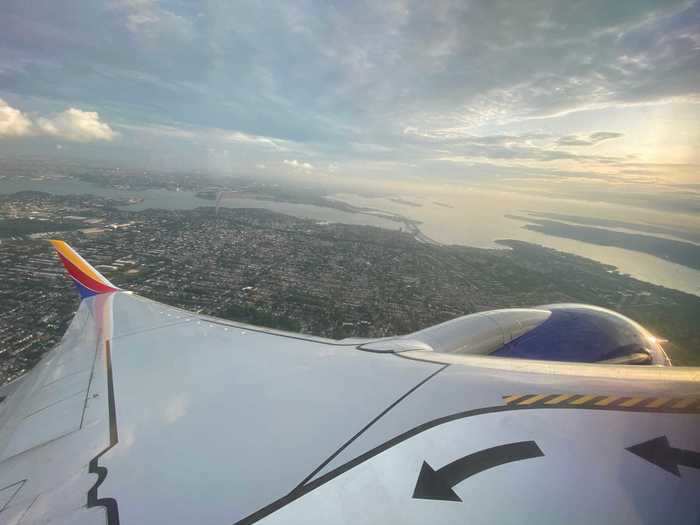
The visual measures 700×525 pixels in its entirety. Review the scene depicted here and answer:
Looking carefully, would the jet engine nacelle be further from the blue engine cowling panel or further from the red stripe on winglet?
the red stripe on winglet

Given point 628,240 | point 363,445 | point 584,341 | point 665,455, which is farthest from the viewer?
point 628,240


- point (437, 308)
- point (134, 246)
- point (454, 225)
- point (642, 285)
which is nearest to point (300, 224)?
point (134, 246)

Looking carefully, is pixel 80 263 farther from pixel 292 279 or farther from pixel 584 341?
pixel 292 279

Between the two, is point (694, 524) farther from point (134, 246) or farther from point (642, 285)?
point (134, 246)

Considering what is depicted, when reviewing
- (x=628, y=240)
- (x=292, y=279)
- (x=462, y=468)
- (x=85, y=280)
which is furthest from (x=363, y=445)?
(x=628, y=240)

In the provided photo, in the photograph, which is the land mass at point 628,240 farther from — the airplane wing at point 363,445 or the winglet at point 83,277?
the winglet at point 83,277

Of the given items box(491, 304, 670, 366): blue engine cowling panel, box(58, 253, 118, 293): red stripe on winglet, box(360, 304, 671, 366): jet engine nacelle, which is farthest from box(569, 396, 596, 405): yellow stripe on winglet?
box(58, 253, 118, 293): red stripe on winglet

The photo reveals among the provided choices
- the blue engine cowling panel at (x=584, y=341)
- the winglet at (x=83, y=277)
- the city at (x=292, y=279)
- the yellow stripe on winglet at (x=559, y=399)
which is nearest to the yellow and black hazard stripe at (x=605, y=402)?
the yellow stripe on winglet at (x=559, y=399)
